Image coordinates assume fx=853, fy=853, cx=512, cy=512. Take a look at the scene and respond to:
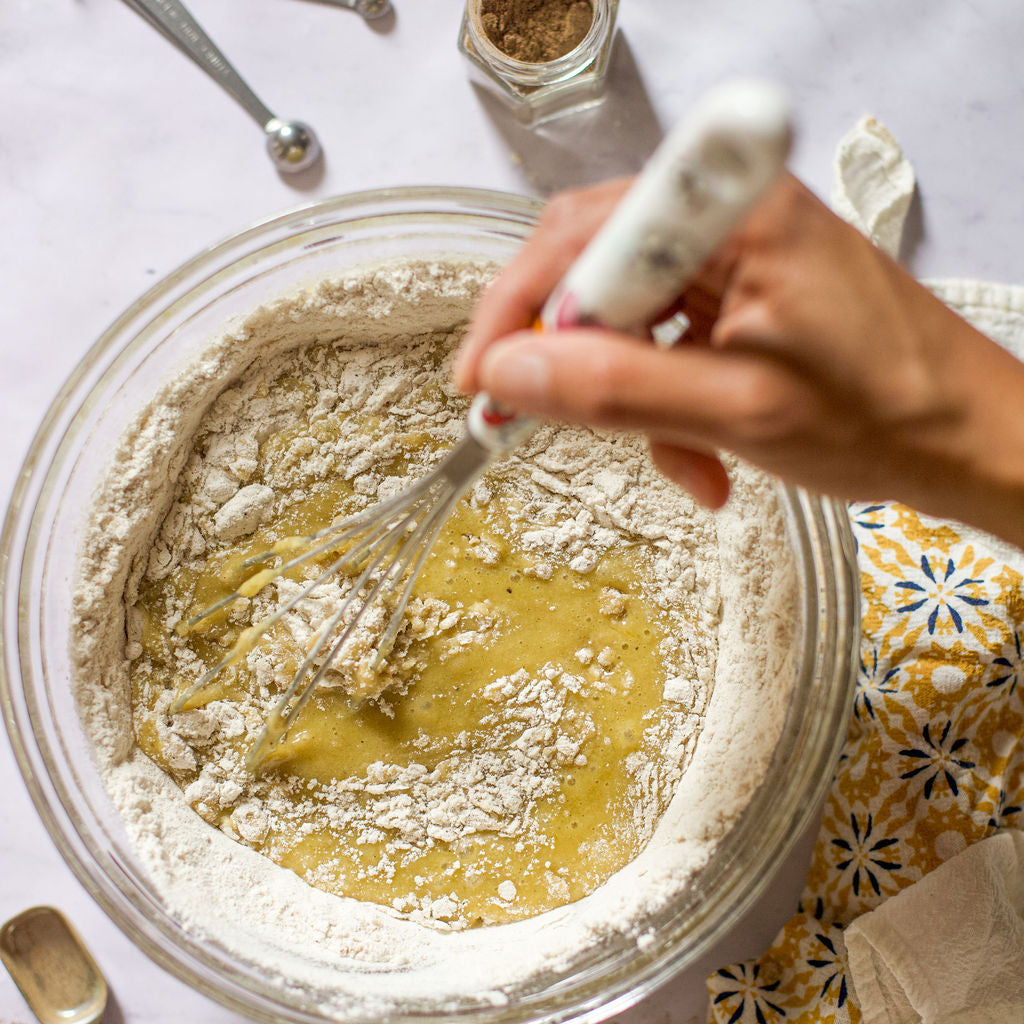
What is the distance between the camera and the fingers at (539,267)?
67 cm

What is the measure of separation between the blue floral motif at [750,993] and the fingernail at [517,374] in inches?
30.2

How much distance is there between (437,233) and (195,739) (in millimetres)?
636

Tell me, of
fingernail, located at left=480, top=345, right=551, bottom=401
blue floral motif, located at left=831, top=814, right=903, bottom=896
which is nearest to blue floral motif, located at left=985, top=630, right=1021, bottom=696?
blue floral motif, located at left=831, top=814, right=903, bottom=896

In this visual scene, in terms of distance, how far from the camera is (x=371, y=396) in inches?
38.5

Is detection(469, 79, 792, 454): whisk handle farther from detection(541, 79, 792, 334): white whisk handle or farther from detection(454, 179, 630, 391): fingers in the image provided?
detection(454, 179, 630, 391): fingers

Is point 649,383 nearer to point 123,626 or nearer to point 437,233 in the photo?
point 437,233

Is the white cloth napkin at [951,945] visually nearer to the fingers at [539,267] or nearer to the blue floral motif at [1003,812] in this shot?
the blue floral motif at [1003,812]

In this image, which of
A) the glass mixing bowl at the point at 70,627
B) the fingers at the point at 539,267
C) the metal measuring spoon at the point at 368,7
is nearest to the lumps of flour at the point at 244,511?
the glass mixing bowl at the point at 70,627

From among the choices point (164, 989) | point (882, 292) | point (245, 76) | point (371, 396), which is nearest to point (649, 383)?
point (882, 292)

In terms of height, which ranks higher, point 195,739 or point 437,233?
point 437,233

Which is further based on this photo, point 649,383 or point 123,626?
point 123,626

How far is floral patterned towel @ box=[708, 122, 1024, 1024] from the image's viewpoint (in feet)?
3.06

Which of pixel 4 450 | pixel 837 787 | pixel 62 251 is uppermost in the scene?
pixel 62 251

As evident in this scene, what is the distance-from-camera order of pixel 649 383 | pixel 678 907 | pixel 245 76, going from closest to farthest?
pixel 649 383, pixel 678 907, pixel 245 76
